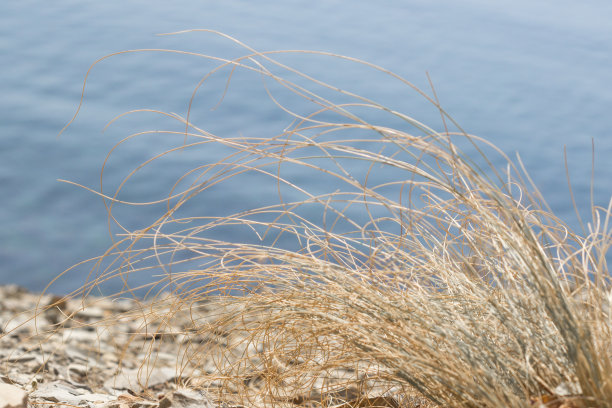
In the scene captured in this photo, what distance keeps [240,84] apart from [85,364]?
3.07 meters

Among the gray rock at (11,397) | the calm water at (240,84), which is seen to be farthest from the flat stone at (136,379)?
the calm water at (240,84)

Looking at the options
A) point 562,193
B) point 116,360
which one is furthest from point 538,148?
point 116,360

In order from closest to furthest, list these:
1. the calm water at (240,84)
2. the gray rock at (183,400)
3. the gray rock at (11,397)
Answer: the gray rock at (11,397) → the gray rock at (183,400) → the calm water at (240,84)

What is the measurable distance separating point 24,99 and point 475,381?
412 centimetres

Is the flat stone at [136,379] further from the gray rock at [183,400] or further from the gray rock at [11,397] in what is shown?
the gray rock at [11,397]

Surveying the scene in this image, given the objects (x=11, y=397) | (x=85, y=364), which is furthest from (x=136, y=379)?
(x=11, y=397)

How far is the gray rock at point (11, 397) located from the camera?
3.45 ft

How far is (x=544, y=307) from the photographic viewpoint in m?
0.98

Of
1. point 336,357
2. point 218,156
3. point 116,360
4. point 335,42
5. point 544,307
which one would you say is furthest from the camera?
point 335,42

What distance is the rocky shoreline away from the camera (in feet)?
4.26

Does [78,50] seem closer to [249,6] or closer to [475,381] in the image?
[249,6]

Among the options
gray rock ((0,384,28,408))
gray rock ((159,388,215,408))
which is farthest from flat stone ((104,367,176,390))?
gray rock ((0,384,28,408))

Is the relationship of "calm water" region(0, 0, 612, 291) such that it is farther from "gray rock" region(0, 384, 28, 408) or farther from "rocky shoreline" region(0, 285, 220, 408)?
"gray rock" region(0, 384, 28, 408)

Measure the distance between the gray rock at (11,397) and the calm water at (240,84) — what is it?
2080 mm
